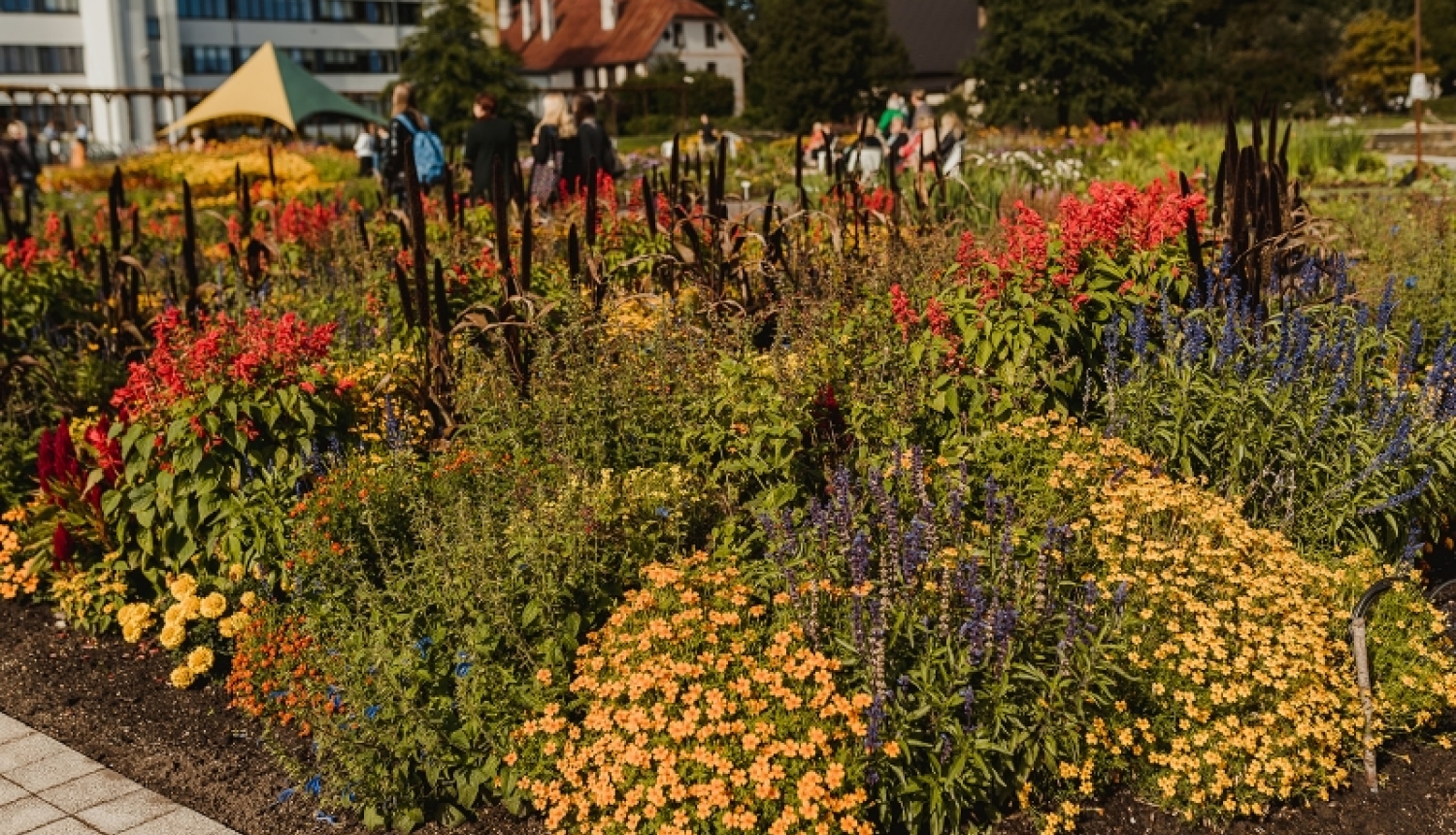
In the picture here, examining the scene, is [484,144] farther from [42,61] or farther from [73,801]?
[42,61]

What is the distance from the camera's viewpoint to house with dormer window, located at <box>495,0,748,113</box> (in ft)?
230

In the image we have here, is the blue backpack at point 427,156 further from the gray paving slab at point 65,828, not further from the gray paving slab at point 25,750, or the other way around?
the gray paving slab at point 65,828

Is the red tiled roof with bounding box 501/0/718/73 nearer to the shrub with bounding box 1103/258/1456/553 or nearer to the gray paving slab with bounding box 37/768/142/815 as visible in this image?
the shrub with bounding box 1103/258/1456/553

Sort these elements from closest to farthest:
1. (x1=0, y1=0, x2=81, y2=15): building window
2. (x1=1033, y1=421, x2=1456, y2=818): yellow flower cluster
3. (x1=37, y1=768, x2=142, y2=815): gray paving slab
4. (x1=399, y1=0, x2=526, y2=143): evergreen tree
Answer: (x1=1033, y1=421, x2=1456, y2=818): yellow flower cluster < (x1=37, y1=768, x2=142, y2=815): gray paving slab < (x1=399, y1=0, x2=526, y2=143): evergreen tree < (x1=0, y1=0, x2=81, y2=15): building window

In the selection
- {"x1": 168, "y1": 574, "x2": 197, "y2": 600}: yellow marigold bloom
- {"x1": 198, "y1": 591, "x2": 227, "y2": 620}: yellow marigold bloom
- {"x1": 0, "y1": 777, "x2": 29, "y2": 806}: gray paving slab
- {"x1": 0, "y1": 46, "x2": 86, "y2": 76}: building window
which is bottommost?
{"x1": 0, "y1": 777, "x2": 29, "y2": 806}: gray paving slab

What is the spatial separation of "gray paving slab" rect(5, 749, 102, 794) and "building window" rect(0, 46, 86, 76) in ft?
212

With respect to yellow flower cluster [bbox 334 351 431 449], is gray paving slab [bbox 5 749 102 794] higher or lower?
lower

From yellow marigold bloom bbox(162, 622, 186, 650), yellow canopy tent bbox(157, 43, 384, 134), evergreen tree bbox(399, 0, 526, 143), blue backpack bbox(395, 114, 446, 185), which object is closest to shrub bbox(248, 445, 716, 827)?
yellow marigold bloom bbox(162, 622, 186, 650)

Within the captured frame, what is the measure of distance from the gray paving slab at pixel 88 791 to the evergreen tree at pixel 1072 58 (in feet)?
105

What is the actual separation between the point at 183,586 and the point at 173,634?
7.6 inches

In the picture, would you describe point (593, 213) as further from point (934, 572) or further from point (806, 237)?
point (934, 572)

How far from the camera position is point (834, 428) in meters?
4.82

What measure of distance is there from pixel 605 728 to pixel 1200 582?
179cm

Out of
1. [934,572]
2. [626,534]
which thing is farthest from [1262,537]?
[626,534]
